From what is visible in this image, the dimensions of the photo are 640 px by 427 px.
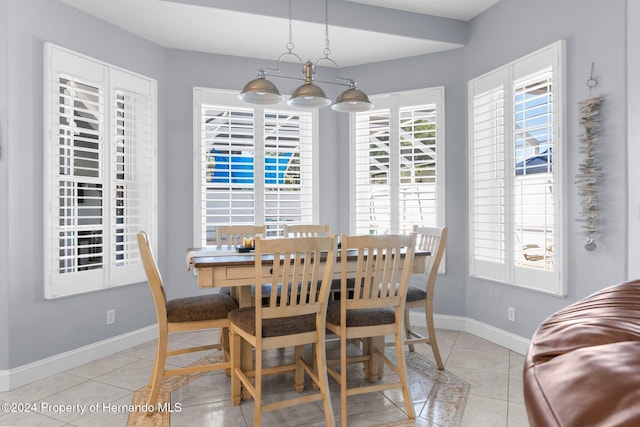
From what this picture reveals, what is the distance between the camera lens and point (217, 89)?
4.26 m

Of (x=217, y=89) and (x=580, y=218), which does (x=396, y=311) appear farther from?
(x=217, y=89)

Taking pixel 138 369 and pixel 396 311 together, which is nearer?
pixel 396 311

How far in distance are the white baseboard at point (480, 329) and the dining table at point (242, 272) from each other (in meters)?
1.22

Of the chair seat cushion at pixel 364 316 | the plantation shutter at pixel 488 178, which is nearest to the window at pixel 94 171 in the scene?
the chair seat cushion at pixel 364 316

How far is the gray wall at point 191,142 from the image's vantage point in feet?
9.00

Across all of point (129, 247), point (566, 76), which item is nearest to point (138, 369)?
point (129, 247)

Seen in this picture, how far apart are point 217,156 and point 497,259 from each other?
→ 2.97 meters

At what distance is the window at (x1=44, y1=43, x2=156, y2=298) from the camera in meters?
3.06

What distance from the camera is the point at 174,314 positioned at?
247 centimetres

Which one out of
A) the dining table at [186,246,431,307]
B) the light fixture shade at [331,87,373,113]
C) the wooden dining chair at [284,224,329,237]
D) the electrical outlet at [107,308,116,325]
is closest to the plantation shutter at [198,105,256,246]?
the wooden dining chair at [284,224,329,237]

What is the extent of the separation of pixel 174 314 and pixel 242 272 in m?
0.49

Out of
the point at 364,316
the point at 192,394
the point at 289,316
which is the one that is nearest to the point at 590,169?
the point at 364,316

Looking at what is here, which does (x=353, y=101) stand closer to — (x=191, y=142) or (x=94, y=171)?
(x=191, y=142)

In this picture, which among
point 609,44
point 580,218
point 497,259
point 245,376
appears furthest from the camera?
point 497,259
